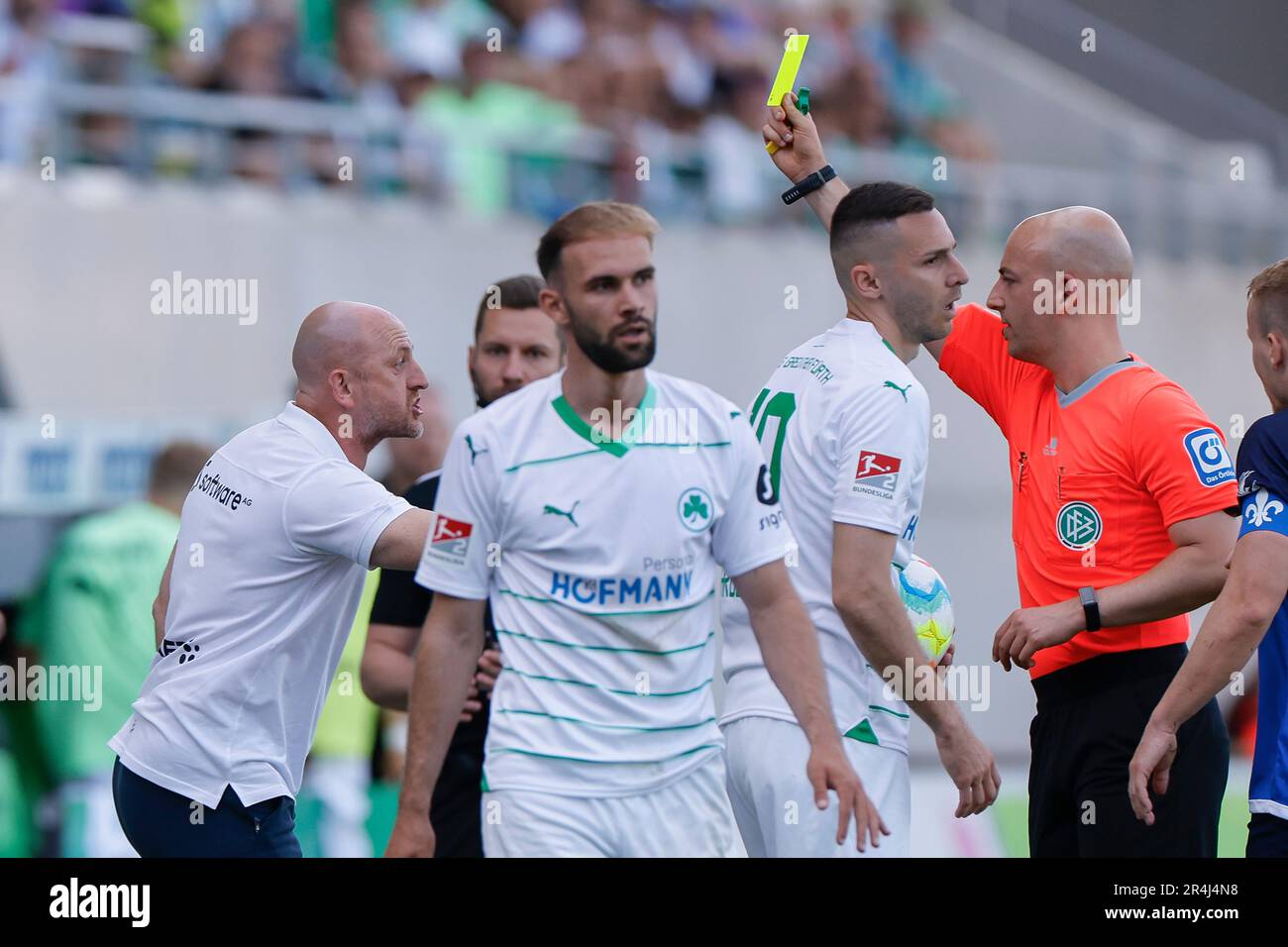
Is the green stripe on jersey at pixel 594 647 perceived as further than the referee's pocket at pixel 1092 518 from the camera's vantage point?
No

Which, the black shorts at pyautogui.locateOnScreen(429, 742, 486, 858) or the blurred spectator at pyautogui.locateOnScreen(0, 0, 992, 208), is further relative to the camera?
the blurred spectator at pyautogui.locateOnScreen(0, 0, 992, 208)

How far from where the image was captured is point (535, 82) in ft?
43.7

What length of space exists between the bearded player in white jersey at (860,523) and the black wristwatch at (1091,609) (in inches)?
18.1

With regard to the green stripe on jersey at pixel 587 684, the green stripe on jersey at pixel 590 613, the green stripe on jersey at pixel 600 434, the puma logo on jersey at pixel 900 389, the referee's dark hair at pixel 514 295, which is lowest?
the green stripe on jersey at pixel 587 684

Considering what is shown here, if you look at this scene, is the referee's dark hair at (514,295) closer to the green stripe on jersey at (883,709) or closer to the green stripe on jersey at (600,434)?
the green stripe on jersey at (600,434)

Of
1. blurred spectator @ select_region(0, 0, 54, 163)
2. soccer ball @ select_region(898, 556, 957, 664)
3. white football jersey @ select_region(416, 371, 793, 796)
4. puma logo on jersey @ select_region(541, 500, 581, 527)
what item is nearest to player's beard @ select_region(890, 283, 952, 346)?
soccer ball @ select_region(898, 556, 957, 664)

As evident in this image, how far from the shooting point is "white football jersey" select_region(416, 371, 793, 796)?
459 cm

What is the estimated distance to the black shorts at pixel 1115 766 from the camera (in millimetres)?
5227

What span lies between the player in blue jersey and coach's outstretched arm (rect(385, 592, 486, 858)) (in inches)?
71.4

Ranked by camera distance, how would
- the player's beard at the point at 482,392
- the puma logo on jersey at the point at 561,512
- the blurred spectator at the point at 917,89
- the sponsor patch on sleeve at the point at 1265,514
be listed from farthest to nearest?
1. the blurred spectator at the point at 917,89
2. the player's beard at the point at 482,392
3. the sponsor patch on sleeve at the point at 1265,514
4. the puma logo on jersey at the point at 561,512

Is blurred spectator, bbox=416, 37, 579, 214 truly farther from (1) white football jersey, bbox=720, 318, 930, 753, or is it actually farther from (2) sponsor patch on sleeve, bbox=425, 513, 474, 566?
(2) sponsor patch on sleeve, bbox=425, 513, 474, 566

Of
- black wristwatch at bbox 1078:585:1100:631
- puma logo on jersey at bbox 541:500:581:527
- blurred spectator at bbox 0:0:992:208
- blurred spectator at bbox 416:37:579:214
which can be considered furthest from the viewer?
blurred spectator at bbox 416:37:579:214

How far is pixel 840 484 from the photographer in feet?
16.9

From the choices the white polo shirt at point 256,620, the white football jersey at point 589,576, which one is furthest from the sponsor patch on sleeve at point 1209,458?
the white polo shirt at point 256,620
